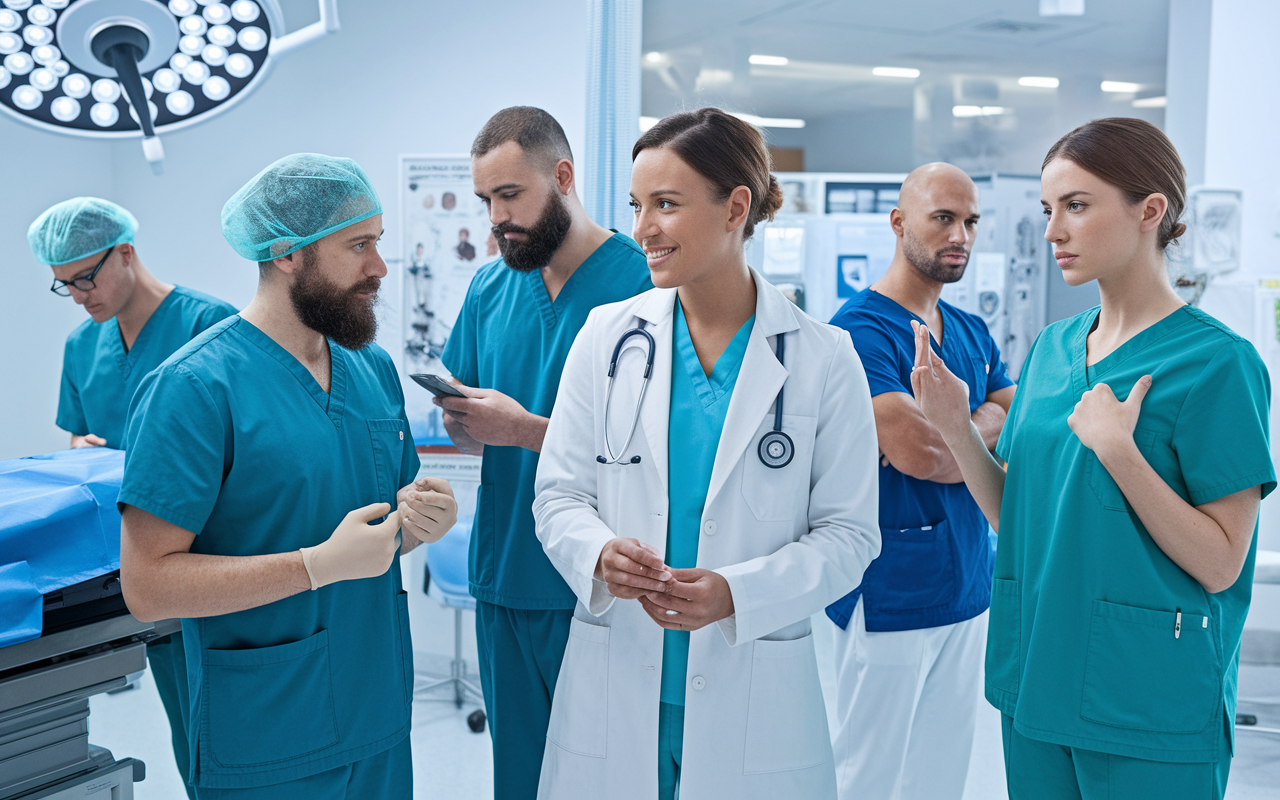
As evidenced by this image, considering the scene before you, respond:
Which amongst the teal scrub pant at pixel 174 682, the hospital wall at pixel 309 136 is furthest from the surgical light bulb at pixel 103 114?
the hospital wall at pixel 309 136

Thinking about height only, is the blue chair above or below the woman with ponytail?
below

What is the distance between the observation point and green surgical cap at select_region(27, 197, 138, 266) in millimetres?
2332

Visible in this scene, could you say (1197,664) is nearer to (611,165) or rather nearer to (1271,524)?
(611,165)

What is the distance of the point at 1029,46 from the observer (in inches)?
160

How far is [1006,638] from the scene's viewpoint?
137 cm

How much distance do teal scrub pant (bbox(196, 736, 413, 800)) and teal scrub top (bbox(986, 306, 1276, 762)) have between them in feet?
3.11

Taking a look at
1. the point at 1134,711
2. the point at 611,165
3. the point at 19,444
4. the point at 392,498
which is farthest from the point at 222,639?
the point at 19,444

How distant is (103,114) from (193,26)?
128 mm

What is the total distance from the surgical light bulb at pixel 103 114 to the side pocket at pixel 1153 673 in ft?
4.38

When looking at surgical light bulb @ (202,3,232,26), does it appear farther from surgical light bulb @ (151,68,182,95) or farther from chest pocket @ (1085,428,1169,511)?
chest pocket @ (1085,428,1169,511)

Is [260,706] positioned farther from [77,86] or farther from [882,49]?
[882,49]

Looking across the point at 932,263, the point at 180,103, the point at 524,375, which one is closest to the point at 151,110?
the point at 180,103

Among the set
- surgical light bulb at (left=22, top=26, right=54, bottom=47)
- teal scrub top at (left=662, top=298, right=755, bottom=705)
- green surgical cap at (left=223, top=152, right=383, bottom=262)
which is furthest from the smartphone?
surgical light bulb at (left=22, top=26, right=54, bottom=47)

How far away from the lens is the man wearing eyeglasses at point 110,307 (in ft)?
7.70
